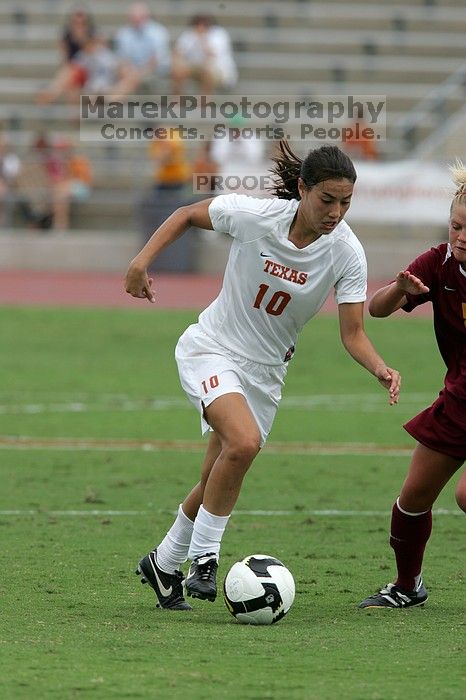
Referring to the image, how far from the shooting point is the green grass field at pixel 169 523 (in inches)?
184

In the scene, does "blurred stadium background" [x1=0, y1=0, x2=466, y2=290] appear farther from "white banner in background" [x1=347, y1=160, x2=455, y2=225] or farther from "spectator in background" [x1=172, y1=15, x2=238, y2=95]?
"spectator in background" [x1=172, y1=15, x2=238, y2=95]

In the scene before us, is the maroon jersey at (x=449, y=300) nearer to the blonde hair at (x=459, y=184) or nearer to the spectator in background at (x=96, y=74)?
the blonde hair at (x=459, y=184)

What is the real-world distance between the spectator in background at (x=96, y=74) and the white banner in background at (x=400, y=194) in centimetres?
491

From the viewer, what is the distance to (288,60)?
28125 mm

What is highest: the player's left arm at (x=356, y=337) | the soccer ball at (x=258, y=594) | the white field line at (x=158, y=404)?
the player's left arm at (x=356, y=337)

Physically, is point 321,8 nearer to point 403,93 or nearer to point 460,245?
point 403,93

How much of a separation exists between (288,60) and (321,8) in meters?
1.77

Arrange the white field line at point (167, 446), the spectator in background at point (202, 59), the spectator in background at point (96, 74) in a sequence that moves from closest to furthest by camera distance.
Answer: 1. the white field line at point (167, 446)
2. the spectator in background at point (96, 74)
3. the spectator in background at point (202, 59)

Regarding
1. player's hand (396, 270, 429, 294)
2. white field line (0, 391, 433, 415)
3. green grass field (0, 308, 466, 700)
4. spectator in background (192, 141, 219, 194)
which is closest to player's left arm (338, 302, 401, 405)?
player's hand (396, 270, 429, 294)

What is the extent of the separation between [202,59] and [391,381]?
2079 centimetres

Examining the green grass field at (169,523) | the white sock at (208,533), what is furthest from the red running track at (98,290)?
the white sock at (208,533)

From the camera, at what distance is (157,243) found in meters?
5.85

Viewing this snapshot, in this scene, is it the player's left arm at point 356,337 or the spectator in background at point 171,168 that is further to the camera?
the spectator in background at point 171,168

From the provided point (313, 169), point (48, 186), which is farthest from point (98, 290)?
point (313, 169)
